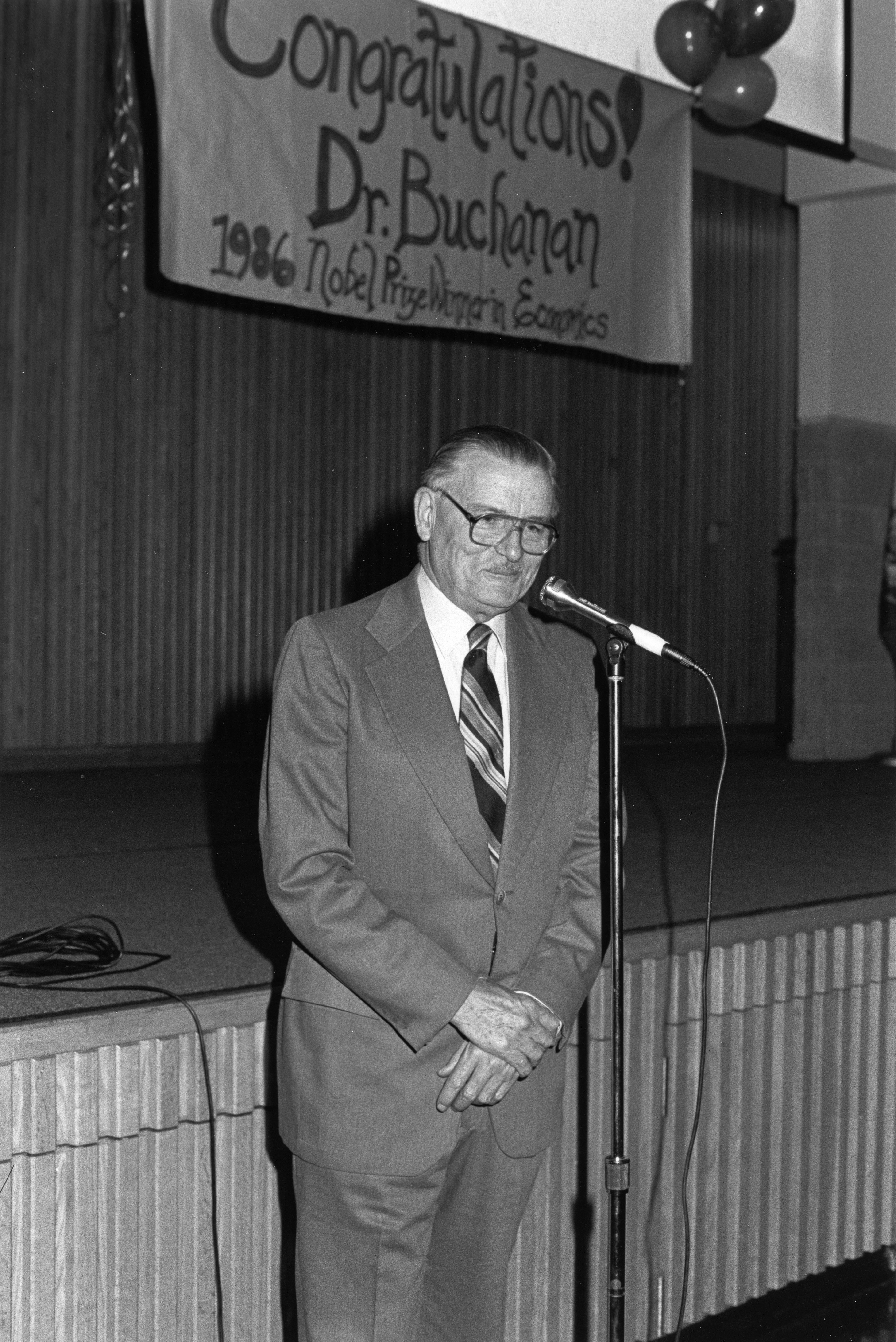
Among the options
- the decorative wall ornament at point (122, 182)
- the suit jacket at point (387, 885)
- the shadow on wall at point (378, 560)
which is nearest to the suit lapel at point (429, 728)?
the suit jacket at point (387, 885)

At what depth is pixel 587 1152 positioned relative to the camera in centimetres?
258

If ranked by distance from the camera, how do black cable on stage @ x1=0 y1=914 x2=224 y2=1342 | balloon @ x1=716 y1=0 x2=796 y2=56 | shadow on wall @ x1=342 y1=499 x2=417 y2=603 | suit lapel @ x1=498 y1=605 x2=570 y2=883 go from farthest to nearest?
shadow on wall @ x1=342 y1=499 x2=417 y2=603, balloon @ x1=716 y1=0 x2=796 y2=56, black cable on stage @ x1=0 y1=914 x2=224 y2=1342, suit lapel @ x1=498 y1=605 x2=570 y2=883

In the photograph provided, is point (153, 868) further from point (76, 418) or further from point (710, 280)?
point (710, 280)

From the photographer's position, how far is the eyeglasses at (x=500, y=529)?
5.57 feet

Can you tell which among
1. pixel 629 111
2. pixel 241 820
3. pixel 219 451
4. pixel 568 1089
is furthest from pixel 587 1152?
pixel 219 451

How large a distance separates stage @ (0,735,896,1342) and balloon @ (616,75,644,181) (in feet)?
7.35

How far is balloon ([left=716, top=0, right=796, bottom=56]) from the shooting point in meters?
5.01

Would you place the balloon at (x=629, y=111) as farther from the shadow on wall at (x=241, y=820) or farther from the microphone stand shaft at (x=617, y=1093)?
the microphone stand shaft at (x=617, y=1093)

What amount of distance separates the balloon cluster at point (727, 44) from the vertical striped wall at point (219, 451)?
2545 mm

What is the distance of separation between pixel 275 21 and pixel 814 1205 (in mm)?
3251

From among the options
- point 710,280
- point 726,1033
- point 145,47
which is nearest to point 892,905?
point 726,1033

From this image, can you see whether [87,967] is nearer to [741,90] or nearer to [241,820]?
[241,820]

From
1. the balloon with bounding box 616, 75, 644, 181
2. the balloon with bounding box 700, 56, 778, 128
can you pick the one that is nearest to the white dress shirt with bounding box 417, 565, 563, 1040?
the balloon with bounding box 616, 75, 644, 181

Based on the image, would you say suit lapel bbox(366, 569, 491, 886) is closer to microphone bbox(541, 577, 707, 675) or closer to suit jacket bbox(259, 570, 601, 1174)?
suit jacket bbox(259, 570, 601, 1174)
